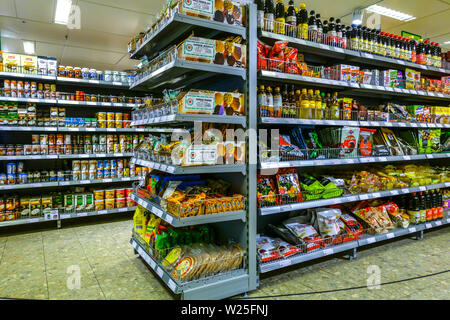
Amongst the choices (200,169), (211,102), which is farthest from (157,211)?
(211,102)

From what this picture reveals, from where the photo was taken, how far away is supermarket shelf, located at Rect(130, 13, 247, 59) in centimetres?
189

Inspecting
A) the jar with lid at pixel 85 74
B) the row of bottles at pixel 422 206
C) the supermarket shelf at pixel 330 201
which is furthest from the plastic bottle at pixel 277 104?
the jar with lid at pixel 85 74

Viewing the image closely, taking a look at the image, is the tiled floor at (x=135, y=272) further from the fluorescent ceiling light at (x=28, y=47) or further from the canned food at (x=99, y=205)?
the fluorescent ceiling light at (x=28, y=47)

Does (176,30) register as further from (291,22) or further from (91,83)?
(91,83)

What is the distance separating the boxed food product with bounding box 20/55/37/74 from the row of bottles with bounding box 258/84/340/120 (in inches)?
130

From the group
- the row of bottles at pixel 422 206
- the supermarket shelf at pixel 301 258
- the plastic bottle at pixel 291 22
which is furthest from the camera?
the row of bottles at pixel 422 206

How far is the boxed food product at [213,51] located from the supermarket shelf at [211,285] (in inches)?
58.3

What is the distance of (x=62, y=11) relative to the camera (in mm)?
4359

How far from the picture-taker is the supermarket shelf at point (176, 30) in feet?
6.22

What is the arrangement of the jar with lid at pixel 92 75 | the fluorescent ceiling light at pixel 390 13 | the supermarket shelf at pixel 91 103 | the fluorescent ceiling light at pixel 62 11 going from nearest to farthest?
the supermarket shelf at pixel 91 103
the fluorescent ceiling light at pixel 62 11
the jar with lid at pixel 92 75
the fluorescent ceiling light at pixel 390 13

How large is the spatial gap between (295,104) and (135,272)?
202 cm

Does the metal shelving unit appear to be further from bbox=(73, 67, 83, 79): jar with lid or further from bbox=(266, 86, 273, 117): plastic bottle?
bbox=(73, 67, 83, 79): jar with lid
